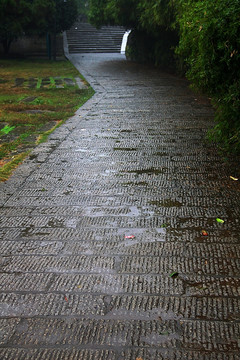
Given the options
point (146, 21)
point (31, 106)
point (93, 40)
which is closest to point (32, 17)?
point (146, 21)

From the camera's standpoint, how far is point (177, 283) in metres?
2.76

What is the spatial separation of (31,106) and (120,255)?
7422 mm

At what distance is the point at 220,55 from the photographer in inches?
163

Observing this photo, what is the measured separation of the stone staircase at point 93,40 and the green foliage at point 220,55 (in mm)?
25916

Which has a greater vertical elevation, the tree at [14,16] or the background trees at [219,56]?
the background trees at [219,56]

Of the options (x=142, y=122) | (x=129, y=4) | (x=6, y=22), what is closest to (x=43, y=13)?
(x=6, y=22)

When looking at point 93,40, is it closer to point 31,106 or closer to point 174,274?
point 31,106

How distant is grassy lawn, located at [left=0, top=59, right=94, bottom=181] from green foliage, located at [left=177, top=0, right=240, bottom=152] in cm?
253

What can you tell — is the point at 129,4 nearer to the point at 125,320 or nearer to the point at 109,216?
the point at 109,216

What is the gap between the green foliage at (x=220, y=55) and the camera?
3.87 meters

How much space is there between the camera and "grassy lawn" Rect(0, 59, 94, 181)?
20.6 ft

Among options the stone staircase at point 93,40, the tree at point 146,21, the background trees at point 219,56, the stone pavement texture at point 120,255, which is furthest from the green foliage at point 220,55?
the stone staircase at point 93,40

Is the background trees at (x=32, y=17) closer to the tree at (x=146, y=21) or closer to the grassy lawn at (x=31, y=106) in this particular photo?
the tree at (x=146, y=21)

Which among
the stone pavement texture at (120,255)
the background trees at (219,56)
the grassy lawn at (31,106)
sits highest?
the background trees at (219,56)
